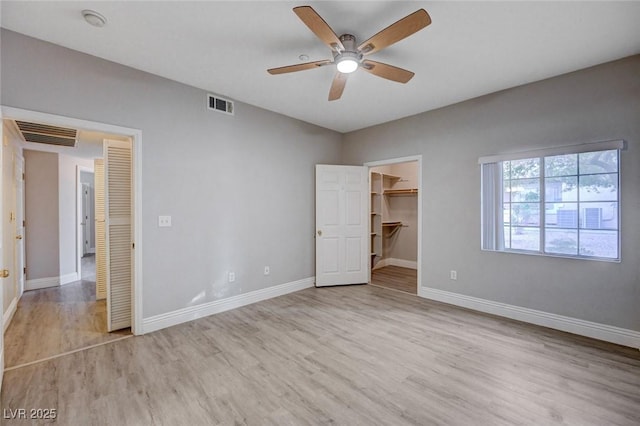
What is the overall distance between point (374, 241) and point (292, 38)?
179 inches

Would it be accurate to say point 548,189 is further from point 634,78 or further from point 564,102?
point 634,78

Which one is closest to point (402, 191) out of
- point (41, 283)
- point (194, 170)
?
point (194, 170)

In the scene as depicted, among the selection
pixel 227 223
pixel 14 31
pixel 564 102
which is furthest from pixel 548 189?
pixel 14 31

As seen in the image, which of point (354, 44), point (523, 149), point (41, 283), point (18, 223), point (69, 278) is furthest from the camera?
point (69, 278)

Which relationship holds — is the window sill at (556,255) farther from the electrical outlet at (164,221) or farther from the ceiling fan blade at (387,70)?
the electrical outlet at (164,221)

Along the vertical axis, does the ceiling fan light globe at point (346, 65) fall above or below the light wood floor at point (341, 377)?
above

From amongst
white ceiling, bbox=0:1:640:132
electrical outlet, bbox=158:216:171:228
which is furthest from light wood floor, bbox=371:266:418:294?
electrical outlet, bbox=158:216:171:228

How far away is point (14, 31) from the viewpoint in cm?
232

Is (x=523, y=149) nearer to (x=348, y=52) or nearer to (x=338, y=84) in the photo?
(x=338, y=84)

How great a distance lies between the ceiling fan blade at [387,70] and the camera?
7.79ft

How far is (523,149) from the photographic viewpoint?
10.9 feet

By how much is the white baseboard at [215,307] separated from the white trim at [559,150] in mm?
3335

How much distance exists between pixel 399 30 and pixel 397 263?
5.51 meters

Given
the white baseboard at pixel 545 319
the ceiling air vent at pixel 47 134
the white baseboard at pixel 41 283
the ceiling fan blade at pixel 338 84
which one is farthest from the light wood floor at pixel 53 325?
the white baseboard at pixel 545 319
